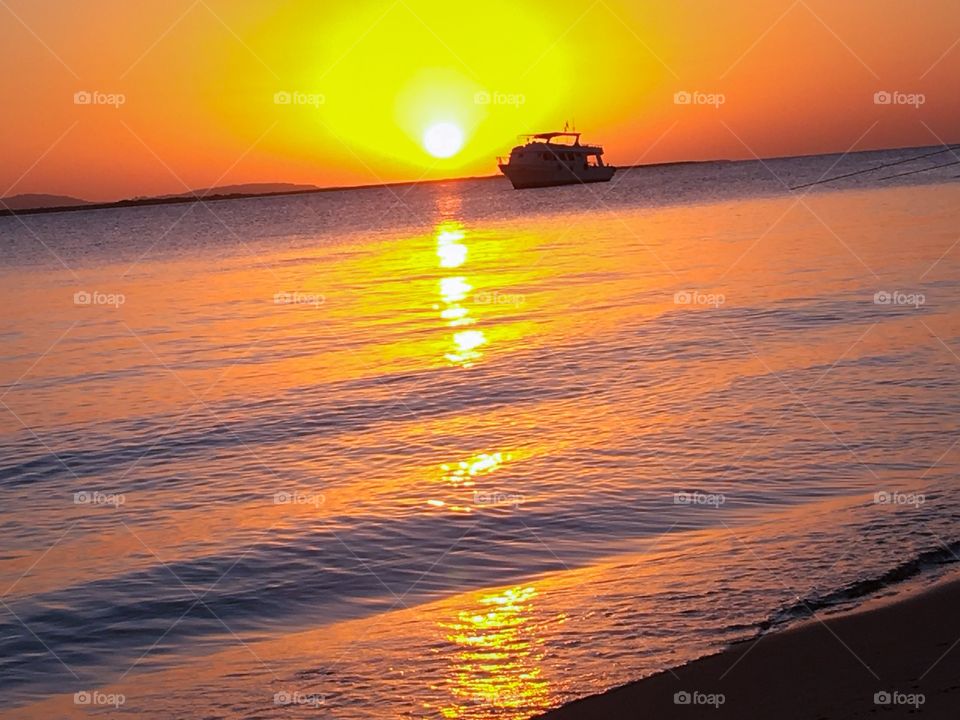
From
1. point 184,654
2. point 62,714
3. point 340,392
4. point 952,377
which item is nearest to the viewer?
point 62,714

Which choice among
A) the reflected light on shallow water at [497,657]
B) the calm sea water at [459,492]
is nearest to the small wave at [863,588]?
the calm sea water at [459,492]

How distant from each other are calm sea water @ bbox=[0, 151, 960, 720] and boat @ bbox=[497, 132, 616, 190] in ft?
322

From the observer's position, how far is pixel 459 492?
11.9 metres

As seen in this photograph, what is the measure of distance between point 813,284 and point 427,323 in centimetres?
1020

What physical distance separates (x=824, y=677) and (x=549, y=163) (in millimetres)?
122280

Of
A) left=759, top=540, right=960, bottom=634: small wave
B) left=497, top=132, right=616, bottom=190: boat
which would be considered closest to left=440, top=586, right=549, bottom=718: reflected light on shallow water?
left=759, top=540, right=960, bottom=634: small wave

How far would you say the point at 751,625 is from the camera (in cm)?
746

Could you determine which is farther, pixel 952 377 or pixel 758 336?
pixel 758 336

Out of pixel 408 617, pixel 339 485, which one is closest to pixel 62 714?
pixel 408 617

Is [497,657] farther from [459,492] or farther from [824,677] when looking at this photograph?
[459,492]

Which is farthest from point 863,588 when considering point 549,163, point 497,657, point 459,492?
point 549,163

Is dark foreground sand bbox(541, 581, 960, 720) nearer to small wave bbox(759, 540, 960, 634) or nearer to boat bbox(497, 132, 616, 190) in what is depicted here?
small wave bbox(759, 540, 960, 634)

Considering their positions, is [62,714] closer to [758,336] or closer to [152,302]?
[758,336]

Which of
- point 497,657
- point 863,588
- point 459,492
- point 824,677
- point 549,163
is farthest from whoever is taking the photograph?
point 549,163
